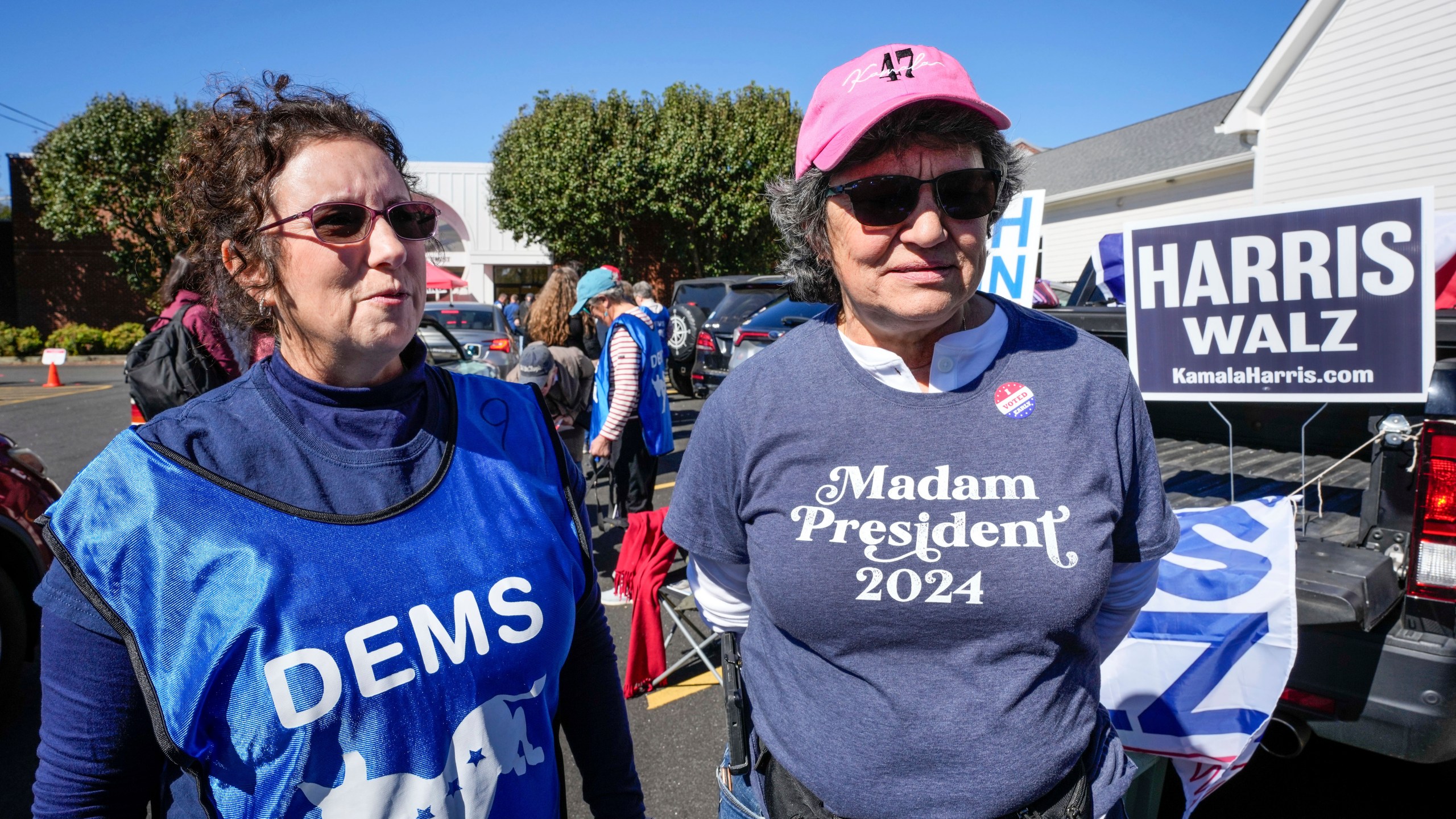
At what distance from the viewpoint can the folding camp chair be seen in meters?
3.91

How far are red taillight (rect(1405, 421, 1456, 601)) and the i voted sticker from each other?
5.55ft

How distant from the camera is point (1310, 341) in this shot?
3047 millimetres

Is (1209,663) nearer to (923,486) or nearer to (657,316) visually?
(923,486)

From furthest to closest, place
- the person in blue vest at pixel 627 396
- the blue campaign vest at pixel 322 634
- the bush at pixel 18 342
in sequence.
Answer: the bush at pixel 18 342 → the person in blue vest at pixel 627 396 → the blue campaign vest at pixel 322 634

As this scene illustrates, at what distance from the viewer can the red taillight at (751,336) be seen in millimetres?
9883

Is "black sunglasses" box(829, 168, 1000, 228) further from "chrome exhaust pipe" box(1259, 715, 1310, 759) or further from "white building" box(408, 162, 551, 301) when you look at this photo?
"white building" box(408, 162, 551, 301)

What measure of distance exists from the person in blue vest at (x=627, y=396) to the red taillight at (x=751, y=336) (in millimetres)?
4205

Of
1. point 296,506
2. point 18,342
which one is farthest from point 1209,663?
point 18,342

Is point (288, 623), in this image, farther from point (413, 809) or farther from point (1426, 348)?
point (1426, 348)

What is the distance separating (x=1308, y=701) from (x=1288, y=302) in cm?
147

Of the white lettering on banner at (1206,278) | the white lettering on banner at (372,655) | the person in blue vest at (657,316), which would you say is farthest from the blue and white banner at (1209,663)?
the person in blue vest at (657,316)

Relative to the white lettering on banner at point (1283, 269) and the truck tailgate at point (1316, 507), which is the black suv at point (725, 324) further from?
the white lettering on banner at point (1283, 269)

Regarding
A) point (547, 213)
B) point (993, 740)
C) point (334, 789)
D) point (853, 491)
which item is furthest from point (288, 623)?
point (547, 213)

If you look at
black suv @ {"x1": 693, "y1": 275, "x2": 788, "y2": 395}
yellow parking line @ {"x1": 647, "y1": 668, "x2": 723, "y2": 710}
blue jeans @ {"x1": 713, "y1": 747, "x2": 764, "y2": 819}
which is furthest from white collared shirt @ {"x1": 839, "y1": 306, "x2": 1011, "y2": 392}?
black suv @ {"x1": 693, "y1": 275, "x2": 788, "y2": 395}
